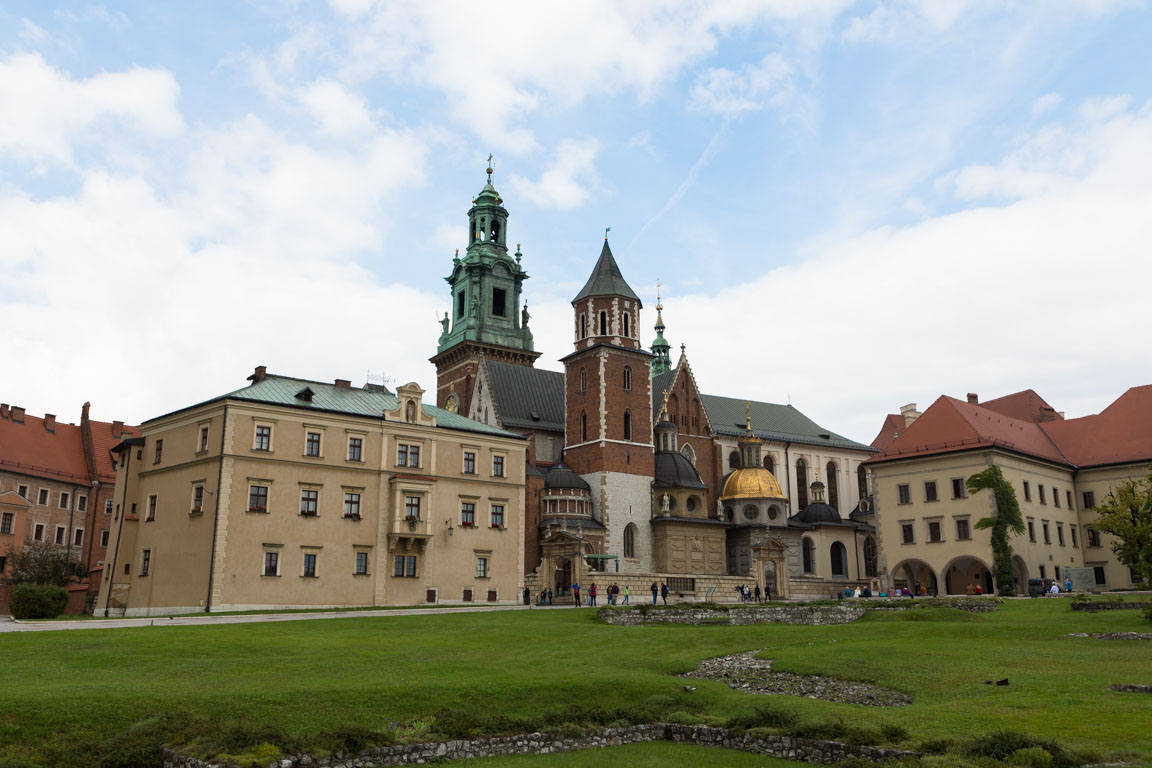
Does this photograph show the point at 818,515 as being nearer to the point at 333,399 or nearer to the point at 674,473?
the point at 674,473

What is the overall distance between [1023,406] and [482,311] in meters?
50.2

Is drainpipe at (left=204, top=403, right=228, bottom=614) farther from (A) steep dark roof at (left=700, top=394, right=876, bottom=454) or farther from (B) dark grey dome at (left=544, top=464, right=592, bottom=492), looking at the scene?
(A) steep dark roof at (left=700, top=394, right=876, bottom=454)

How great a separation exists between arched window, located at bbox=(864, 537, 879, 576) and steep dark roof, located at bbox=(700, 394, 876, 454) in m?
12.4

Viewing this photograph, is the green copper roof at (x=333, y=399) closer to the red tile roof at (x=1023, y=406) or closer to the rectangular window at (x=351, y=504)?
the rectangular window at (x=351, y=504)

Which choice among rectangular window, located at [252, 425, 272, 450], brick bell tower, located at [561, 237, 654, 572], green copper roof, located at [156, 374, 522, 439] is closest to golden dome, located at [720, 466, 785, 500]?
brick bell tower, located at [561, 237, 654, 572]

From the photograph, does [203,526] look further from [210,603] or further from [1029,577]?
[1029,577]

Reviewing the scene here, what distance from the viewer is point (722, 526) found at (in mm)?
76750

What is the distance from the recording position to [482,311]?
93.7 meters

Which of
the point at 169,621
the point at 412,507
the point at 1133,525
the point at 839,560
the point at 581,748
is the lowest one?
the point at 581,748

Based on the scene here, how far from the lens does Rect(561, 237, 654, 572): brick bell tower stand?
72.1 metres

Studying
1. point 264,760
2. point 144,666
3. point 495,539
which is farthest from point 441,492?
point 264,760

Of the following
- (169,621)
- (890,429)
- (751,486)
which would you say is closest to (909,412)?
(890,429)

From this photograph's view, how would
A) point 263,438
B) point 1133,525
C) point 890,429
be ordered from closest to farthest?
point 1133,525, point 263,438, point 890,429

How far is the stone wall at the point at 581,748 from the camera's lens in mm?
16266
